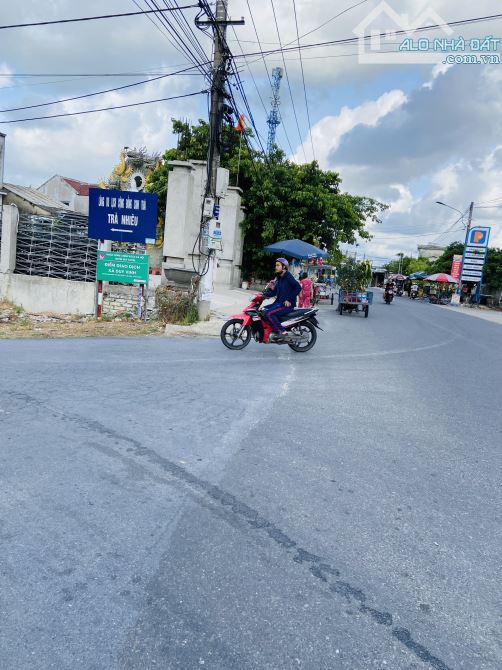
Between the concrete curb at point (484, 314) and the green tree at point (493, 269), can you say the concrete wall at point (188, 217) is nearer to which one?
the concrete curb at point (484, 314)

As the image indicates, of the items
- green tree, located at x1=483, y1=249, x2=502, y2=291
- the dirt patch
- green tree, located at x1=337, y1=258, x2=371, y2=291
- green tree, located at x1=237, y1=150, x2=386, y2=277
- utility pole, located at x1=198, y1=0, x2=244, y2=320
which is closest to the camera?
the dirt patch

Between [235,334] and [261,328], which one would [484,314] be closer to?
[261,328]

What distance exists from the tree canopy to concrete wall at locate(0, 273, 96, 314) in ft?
37.6

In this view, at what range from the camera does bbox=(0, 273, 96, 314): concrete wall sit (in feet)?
44.9

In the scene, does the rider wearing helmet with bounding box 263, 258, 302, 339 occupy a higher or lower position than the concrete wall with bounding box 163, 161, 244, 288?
lower

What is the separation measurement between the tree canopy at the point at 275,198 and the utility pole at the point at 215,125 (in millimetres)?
11397

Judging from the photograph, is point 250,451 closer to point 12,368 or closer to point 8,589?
point 8,589

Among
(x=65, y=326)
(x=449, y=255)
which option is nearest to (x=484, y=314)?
(x=449, y=255)

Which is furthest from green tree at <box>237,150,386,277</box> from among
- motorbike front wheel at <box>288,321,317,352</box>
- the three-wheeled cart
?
motorbike front wheel at <box>288,321,317,352</box>

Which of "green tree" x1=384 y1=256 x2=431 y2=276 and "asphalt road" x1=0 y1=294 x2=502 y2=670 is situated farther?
"green tree" x1=384 y1=256 x2=431 y2=276

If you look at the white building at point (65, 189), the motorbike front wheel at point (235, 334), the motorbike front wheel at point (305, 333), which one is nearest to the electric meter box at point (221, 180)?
the motorbike front wheel at point (235, 334)

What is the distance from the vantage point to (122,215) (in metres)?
11.5

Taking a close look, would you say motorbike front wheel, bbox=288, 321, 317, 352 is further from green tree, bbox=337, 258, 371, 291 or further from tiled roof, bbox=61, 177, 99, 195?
tiled roof, bbox=61, 177, 99, 195

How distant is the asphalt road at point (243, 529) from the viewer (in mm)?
1991
